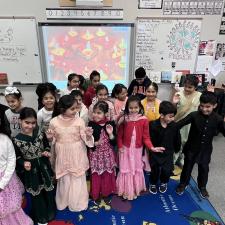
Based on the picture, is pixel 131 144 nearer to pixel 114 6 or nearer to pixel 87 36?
pixel 87 36

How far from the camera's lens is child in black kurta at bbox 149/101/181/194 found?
2.15 metres

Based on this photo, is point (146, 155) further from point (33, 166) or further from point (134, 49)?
point (134, 49)

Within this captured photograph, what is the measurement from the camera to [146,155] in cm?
239

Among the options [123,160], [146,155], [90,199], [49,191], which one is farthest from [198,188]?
[49,191]

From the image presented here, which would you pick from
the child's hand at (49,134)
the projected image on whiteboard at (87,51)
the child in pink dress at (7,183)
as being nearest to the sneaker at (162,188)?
the child's hand at (49,134)

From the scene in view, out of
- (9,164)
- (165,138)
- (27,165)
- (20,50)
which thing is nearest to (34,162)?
(27,165)

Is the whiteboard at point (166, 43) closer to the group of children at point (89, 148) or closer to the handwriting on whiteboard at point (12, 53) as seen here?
the group of children at point (89, 148)

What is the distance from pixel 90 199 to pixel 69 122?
90cm

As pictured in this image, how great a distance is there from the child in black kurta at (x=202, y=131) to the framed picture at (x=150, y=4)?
71.8 inches

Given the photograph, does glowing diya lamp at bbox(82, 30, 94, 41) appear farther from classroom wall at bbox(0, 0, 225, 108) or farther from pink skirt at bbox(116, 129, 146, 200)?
pink skirt at bbox(116, 129, 146, 200)

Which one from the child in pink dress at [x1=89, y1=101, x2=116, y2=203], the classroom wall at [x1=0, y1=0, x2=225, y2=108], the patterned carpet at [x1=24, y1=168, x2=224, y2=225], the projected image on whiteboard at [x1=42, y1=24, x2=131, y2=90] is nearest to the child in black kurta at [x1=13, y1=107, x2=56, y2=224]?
the patterned carpet at [x1=24, y1=168, x2=224, y2=225]

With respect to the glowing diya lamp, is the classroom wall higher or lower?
higher

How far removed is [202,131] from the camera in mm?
2252

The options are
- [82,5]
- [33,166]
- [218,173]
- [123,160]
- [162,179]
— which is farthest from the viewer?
[82,5]
